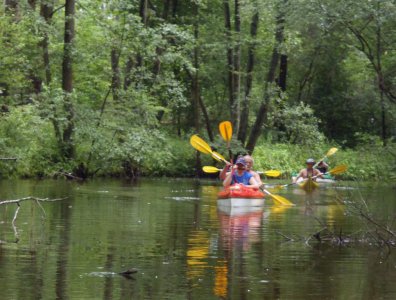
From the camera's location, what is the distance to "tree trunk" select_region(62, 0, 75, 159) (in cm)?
3158

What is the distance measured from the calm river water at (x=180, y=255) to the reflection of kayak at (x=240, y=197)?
2.70ft

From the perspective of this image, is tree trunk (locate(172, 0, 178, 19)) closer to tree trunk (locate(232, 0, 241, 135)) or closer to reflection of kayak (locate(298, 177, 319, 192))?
tree trunk (locate(232, 0, 241, 135))

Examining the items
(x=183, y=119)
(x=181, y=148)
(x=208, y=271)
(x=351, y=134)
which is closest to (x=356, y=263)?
(x=208, y=271)

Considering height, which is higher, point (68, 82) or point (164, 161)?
point (68, 82)

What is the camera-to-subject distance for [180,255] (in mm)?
11773

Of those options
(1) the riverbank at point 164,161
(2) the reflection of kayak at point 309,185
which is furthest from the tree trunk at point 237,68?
(2) the reflection of kayak at point 309,185

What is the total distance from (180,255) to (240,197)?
9793mm

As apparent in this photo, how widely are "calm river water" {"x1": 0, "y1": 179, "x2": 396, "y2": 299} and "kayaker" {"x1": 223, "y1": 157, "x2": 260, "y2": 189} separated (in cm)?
168

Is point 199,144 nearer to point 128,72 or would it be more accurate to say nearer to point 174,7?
point 128,72

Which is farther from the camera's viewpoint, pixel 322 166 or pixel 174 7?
pixel 174 7

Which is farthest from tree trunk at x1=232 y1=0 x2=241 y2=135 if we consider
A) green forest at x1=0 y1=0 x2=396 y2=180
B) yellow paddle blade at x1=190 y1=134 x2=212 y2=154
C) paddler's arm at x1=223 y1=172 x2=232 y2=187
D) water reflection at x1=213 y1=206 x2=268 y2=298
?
water reflection at x1=213 y1=206 x2=268 y2=298

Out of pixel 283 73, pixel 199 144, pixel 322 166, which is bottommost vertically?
pixel 322 166

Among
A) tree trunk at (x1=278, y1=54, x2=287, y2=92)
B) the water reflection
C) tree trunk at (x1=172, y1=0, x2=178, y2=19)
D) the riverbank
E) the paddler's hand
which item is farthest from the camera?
tree trunk at (x1=278, y1=54, x2=287, y2=92)

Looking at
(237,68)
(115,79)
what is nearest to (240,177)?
(115,79)
